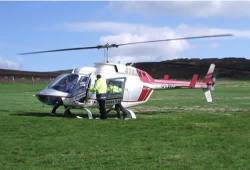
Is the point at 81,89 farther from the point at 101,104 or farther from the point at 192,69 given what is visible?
the point at 192,69

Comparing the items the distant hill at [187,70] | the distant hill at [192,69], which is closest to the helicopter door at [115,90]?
the distant hill at [187,70]

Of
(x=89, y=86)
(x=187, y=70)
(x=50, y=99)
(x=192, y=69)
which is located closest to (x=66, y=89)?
(x=50, y=99)

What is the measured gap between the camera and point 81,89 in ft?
70.4

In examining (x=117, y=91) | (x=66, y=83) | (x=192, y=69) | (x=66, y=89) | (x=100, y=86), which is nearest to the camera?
(x=100, y=86)

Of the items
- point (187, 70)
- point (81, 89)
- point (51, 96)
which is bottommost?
Result: point (187, 70)

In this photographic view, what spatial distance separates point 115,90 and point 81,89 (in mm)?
1454

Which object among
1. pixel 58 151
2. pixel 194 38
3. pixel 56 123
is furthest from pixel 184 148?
pixel 194 38

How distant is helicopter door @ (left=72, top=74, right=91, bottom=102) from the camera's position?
69.7 ft

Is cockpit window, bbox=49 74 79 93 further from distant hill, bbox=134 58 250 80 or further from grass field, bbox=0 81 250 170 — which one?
distant hill, bbox=134 58 250 80

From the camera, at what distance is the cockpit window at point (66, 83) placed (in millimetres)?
21391

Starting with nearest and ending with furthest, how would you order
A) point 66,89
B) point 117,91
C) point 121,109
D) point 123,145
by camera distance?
point 123,145, point 66,89, point 121,109, point 117,91

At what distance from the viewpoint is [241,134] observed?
1468cm

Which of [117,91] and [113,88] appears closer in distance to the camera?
[113,88]

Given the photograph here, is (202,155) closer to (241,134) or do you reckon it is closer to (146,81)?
(241,134)
